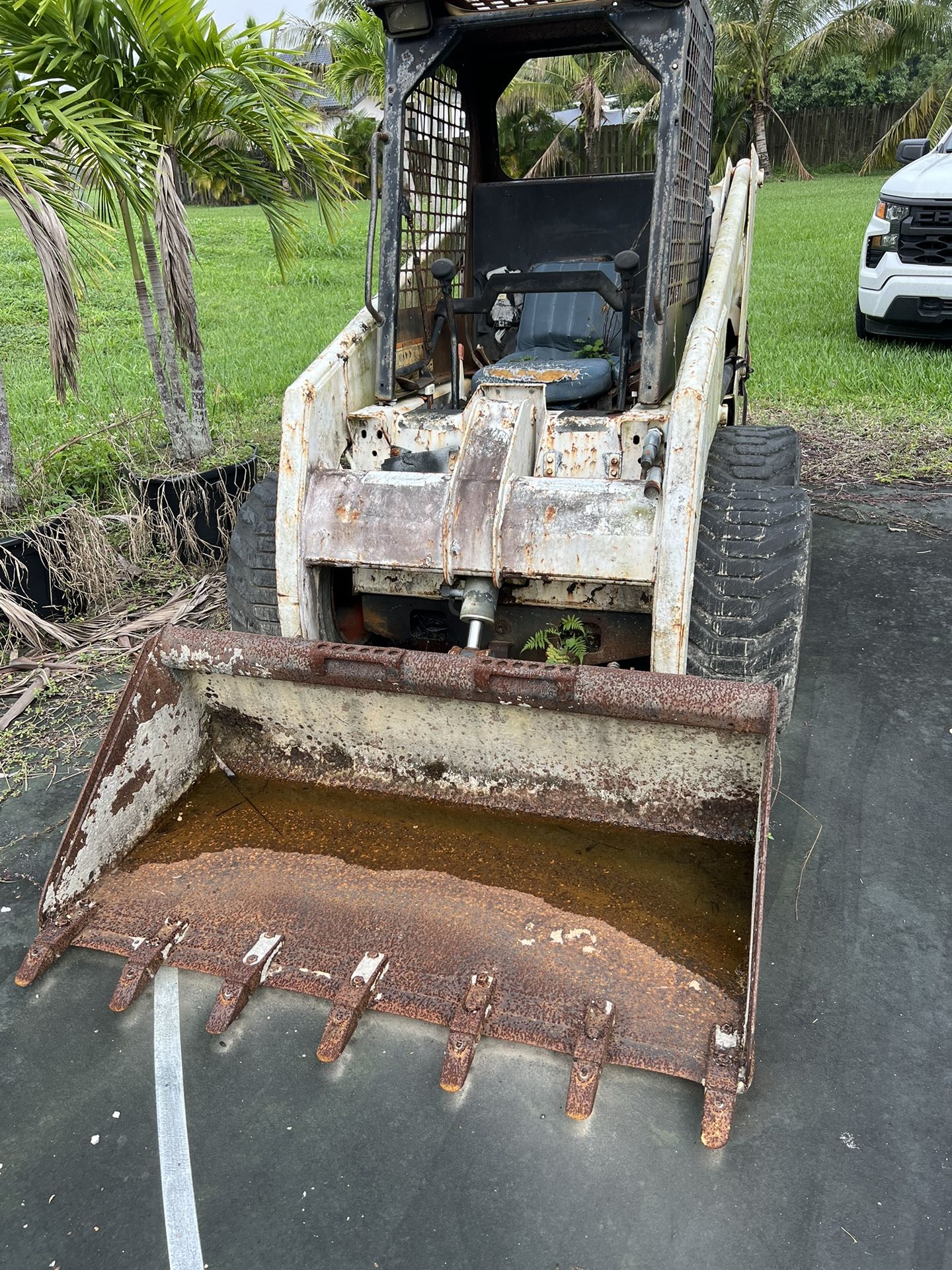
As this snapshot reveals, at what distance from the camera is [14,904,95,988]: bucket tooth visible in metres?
2.83

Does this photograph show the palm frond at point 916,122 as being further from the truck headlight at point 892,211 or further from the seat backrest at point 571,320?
the seat backrest at point 571,320

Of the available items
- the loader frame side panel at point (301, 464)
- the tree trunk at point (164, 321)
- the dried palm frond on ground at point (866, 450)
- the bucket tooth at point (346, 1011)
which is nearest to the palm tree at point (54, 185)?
the tree trunk at point (164, 321)

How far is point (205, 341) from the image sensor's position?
11805mm

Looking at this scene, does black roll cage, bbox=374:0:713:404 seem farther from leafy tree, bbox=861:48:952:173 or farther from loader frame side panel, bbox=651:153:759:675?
leafy tree, bbox=861:48:952:173

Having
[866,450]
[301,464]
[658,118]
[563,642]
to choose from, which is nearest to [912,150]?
[866,450]

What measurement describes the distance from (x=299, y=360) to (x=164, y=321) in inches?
177

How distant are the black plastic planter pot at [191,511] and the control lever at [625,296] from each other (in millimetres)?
2582

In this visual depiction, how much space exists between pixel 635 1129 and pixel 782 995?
0.62m

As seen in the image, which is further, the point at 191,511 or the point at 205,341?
the point at 205,341

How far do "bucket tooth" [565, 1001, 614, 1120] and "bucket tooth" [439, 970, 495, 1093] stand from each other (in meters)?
0.24

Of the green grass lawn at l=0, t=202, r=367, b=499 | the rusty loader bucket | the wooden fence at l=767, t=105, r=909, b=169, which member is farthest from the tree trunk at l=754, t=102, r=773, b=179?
the rusty loader bucket

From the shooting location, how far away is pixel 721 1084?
231 centimetres

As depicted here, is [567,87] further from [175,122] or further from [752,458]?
[752,458]

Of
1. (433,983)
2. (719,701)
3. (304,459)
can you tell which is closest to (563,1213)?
(433,983)
